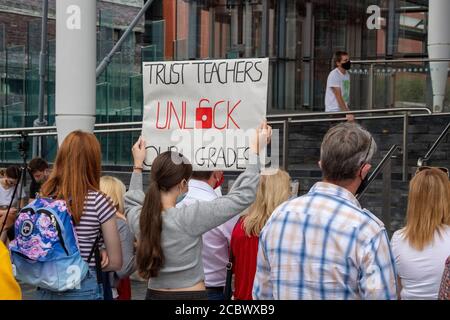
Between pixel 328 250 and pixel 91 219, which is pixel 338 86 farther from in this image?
pixel 328 250

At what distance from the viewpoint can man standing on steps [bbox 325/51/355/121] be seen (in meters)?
15.1

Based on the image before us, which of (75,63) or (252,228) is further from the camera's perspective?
(75,63)

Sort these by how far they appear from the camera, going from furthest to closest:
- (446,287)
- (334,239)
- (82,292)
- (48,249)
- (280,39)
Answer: (280,39), (82,292), (48,249), (446,287), (334,239)

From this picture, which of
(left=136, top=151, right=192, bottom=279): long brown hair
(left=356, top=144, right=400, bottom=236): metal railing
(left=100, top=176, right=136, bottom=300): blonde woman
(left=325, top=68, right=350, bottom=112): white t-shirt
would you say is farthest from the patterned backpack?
(left=325, top=68, right=350, bottom=112): white t-shirt

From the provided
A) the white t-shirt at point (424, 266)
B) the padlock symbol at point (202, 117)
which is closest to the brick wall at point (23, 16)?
the padlock symbol at point (202, 117)

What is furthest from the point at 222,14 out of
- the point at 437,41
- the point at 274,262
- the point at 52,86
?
the point at 274,262

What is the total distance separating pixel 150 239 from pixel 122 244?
37.6 inches

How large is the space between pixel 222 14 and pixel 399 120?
1178cm

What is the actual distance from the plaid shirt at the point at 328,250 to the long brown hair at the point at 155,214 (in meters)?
1.33

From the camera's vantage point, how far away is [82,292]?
4941mm

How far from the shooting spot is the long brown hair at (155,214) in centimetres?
497

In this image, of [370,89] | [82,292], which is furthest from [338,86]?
[82,292]

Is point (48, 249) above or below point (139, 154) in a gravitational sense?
below

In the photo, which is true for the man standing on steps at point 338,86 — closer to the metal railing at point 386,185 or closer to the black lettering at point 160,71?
the metal railing at point 386,185
